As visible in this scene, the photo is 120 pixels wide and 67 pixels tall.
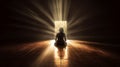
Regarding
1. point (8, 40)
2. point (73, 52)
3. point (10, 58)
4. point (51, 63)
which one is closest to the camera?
point (51, 63)

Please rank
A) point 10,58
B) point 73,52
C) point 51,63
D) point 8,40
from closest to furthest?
point 51,63 → point 10,58 → point 73,52 → point 8,40

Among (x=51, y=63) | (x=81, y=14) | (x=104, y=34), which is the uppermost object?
(x=81, y=14)

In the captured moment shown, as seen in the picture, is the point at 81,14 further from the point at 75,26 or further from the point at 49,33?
the point at 49,33

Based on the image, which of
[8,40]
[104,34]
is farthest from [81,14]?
[8,40]

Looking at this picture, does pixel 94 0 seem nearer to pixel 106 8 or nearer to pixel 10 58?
pixel 106 8

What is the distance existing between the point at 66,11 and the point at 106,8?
0.74m

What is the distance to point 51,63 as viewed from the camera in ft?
9.80

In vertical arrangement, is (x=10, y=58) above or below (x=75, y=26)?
below

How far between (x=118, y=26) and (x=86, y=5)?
0.70 metres

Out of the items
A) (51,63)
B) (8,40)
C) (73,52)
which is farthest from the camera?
(8,40)

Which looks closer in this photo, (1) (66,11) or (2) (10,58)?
(2) (10,58)

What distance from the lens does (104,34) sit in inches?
207

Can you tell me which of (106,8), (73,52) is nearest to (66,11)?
(106,8)

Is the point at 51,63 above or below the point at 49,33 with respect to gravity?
below
